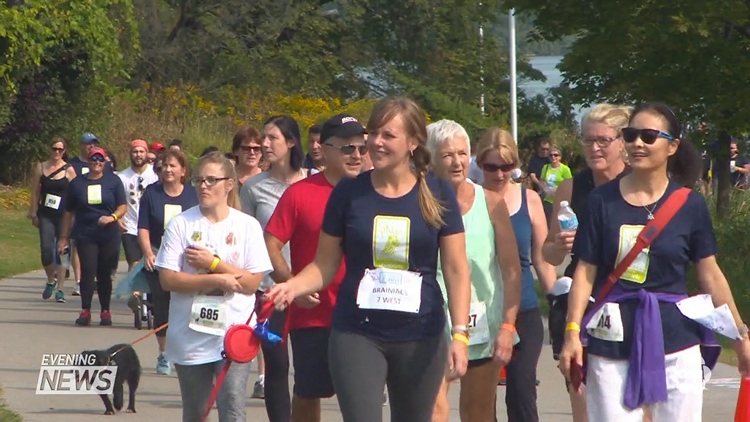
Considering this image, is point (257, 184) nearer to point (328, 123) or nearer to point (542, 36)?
point (328, 123)

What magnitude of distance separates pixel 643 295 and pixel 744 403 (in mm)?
848

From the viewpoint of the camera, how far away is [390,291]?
17.8 feet

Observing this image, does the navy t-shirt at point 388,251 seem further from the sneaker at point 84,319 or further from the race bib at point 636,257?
the sneaker at point 84,319

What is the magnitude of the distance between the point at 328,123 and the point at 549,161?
14.3m

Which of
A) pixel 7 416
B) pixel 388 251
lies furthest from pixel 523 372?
pixel 7 416

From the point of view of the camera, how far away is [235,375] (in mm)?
6773

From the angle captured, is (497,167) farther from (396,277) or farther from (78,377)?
(78,377)

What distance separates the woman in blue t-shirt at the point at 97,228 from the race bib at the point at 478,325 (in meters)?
8.09

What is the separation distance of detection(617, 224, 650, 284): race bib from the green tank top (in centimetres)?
134

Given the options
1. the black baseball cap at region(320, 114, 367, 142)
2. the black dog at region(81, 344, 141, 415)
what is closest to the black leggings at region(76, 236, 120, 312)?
the black dog at region(81, 344, 141, 415)

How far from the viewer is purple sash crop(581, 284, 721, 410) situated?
524 centimetres

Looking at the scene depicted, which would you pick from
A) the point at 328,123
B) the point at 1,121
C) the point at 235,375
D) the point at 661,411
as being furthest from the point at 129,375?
the point at 1,121

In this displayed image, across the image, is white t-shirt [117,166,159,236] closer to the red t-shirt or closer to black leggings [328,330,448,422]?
the red t-shirt

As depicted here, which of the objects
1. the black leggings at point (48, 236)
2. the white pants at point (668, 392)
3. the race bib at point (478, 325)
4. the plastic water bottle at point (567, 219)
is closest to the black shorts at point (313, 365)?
the race bib at point (478, 325)
